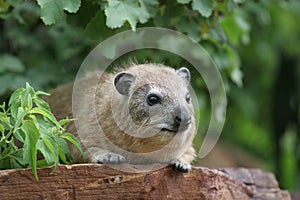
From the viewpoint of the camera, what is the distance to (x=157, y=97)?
4.96 metres

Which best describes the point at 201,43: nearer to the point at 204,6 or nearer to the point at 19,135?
the point at 204,6

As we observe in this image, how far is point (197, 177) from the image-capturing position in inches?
189

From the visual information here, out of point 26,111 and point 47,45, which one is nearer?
point 26,111

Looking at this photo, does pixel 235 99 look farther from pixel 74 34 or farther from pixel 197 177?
pixel 197 177

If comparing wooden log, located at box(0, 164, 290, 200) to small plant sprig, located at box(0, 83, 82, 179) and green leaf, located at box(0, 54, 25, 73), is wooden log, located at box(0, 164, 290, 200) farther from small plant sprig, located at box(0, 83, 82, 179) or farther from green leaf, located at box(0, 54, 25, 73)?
green leaf, located at box(0, 54, 25, 73)

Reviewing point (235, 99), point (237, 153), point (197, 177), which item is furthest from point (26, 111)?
point (237, 153)

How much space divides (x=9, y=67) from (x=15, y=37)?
2.79ft

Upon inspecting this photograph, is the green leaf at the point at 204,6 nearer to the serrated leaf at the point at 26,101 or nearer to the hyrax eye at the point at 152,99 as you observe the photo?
the hyrax eye at the point at 152,99

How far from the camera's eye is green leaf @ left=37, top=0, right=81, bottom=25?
5.05 metres

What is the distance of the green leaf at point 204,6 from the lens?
549 centimetres

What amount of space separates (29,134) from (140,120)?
3.42 ft

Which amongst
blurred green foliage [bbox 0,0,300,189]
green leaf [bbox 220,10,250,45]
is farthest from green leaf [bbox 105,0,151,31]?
Answer: green leaf [bbox 220,10,250,45]

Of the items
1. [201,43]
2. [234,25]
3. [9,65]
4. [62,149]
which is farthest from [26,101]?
[234,25]

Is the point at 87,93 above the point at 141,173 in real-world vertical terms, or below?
above
